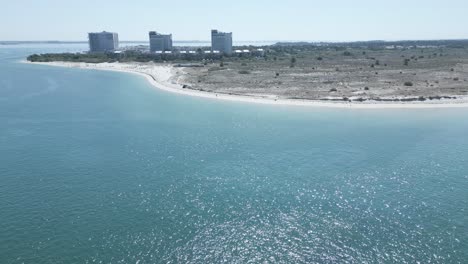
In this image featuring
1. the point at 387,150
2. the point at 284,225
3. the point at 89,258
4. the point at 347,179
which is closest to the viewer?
the point at 89,258

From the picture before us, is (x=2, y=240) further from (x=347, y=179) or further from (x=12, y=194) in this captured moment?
(x=347, y=179)

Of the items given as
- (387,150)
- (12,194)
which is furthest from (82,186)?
(387,150)

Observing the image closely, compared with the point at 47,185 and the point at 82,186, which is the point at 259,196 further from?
the point at 47,185

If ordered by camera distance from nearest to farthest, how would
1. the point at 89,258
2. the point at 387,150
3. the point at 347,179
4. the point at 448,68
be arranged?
the point at 89,258
the point at 347,179
the point at 387,150
the point at 448,68

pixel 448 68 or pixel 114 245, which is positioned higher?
pixel 448 68

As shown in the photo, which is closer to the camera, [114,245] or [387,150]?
[114,245]

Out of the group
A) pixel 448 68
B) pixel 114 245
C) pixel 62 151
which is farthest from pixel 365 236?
pixel 448 68
